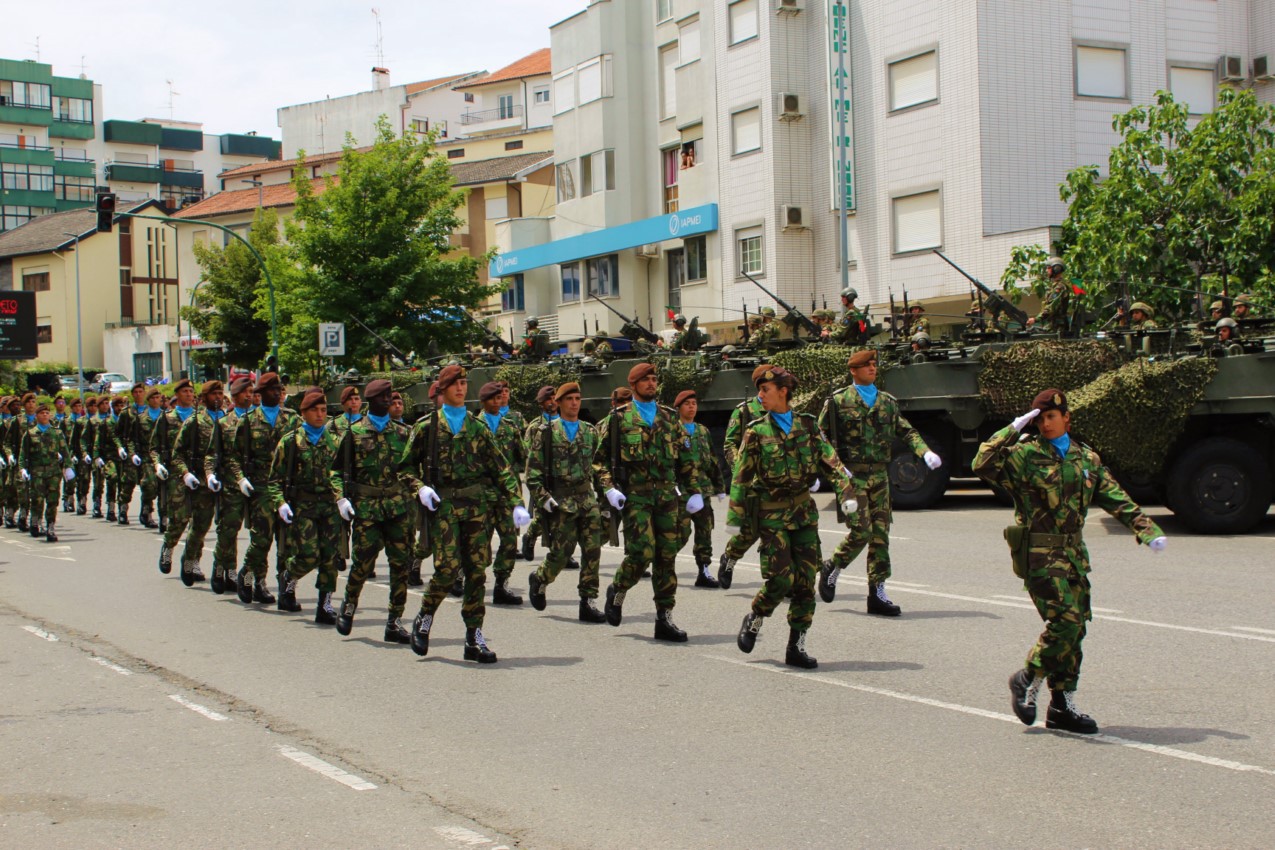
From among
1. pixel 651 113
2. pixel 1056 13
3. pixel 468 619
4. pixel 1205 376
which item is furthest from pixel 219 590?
A: pixel 651 113

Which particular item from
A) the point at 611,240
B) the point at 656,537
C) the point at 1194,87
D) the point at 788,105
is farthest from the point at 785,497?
the point at 611,240

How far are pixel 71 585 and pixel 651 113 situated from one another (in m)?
29.6

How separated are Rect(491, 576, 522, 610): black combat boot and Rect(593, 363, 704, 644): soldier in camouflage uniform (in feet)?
6.07

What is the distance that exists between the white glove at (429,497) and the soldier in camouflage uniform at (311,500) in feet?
7.31

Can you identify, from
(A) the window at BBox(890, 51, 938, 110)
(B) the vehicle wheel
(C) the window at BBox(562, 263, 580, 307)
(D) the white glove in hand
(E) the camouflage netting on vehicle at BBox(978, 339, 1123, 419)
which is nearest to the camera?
(D) the white glove in hand

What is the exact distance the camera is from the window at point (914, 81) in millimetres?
29969

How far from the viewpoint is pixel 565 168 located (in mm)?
43000

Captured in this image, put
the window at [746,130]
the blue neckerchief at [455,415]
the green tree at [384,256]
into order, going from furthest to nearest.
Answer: the green tree at [384,256]
the window at [746,130]
the blue neckerchief at [455,415]

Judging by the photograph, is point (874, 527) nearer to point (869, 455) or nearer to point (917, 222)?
point (869, 455)

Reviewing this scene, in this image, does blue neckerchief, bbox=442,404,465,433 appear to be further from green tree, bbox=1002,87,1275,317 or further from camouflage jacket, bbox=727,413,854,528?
green tree, bbox=1002,87,1275,317

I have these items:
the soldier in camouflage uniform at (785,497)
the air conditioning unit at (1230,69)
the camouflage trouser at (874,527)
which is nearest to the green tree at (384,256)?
the air conditioning unit at (1230,69)

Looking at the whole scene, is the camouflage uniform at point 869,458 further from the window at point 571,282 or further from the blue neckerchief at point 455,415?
the window at point 571,282

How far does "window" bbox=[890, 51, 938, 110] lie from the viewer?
30.0 m

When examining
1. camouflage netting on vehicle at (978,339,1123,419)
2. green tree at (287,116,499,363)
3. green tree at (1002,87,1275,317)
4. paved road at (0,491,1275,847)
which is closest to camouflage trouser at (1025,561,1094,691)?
paved road at (0,491,1275,847)
